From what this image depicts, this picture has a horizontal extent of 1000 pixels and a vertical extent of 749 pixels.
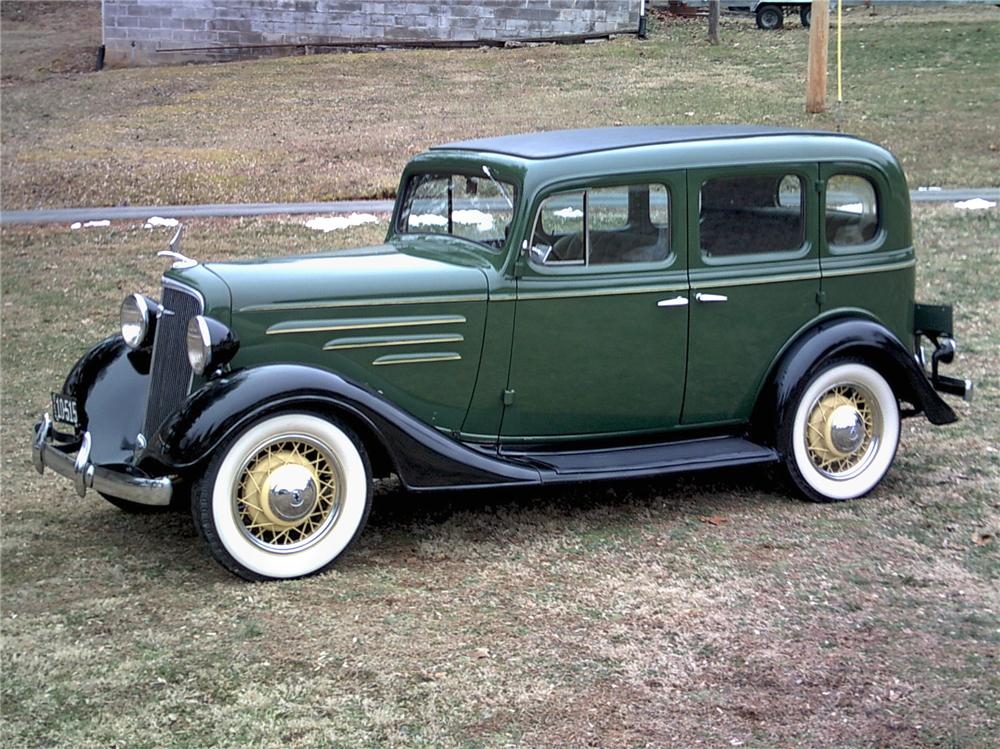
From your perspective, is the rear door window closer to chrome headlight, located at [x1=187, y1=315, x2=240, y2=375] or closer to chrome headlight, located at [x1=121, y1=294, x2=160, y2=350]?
chrome headlight, located at [x1=187, y1=315, x2=240, y2=375]

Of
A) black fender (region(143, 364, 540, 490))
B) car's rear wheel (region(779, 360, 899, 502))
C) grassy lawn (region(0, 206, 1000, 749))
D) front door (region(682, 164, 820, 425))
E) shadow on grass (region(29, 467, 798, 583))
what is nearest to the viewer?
grassy lawn (region(0, 206, 1000, 749))

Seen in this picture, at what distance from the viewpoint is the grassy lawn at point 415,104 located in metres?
15.9

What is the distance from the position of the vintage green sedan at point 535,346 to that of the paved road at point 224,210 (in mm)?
7916

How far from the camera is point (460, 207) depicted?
5789mm

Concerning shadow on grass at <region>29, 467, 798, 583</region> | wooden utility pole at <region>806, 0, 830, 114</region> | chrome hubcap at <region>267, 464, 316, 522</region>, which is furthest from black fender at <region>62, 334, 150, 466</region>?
wooden utility pole at <region>806, 0, 830, 114</region>

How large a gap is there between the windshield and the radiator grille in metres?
1.35

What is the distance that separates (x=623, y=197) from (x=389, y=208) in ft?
27.8

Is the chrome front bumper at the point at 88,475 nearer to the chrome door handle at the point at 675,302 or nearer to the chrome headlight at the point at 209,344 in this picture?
the chrome headlight at the point at 209,344

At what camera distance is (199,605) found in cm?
455

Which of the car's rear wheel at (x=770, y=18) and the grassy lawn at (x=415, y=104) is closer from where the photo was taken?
the grassy lawn at (x=415, y=104)

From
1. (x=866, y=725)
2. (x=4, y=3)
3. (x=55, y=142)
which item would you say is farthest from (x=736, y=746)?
(x=4, y=3)

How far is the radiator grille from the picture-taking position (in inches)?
199

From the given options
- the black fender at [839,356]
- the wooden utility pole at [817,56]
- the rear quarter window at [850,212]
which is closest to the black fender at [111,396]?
the black fender at [839,356]

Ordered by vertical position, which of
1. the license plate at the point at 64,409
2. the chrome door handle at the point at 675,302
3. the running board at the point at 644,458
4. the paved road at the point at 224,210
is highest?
the chrome door handle at the point at 675,302
